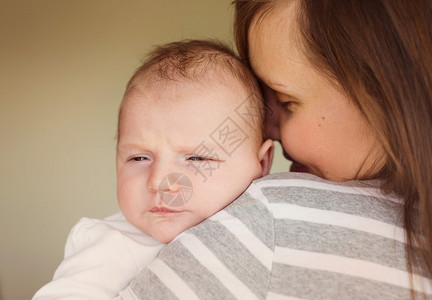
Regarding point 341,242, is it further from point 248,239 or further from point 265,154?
point 265,154

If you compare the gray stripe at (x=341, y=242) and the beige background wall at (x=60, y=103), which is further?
the beige background wall at (x=60, y=103)

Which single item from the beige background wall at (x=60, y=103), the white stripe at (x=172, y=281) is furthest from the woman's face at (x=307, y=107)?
the beige background wall at (x=60, y=103)

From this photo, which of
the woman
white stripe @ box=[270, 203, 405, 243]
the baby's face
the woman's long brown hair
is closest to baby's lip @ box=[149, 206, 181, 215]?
the baby's face

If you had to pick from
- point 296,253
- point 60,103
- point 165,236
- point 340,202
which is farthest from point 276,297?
point 60,103

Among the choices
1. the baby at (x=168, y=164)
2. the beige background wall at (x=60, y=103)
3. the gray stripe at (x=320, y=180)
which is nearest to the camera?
the gray stripe at (x=320, y=180)

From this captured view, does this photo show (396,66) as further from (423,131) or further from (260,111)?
(260,111)

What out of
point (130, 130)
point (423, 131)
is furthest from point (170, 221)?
point (423, 131)

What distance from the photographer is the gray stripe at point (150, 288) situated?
0.70 metres

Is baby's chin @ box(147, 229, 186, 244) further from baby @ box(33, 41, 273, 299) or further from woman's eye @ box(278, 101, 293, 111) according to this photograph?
woman's eye @ box(278, 101, 293, 111)

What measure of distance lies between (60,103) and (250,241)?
120 cm

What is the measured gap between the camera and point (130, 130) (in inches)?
37.5

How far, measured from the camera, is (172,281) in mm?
698

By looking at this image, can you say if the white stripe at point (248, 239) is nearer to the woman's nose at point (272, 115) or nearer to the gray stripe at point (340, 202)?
the gray stripe at point (340, 202)

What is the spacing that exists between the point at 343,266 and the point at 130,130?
0.52 meters
